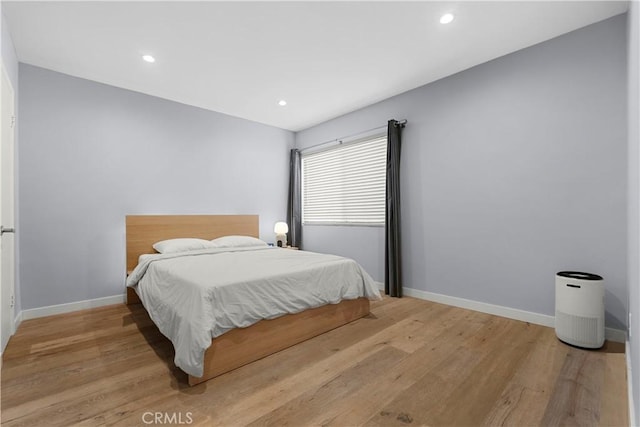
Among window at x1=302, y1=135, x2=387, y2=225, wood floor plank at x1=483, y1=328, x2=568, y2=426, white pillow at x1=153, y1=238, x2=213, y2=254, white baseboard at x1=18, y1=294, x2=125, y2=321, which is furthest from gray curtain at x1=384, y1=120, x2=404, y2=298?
white baseboard at x1=18, y1=294, x2=125, y2=321

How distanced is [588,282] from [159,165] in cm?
451

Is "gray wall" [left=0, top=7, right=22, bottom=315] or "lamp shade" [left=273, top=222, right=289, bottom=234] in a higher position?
"gray wall" [left=0, top=7, right=22, bottom=315]

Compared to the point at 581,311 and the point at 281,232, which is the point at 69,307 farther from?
the point at 581,311

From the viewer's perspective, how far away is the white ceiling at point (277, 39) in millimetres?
2178

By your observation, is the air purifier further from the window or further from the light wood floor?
the window

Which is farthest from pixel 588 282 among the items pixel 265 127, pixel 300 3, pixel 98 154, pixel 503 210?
pixel 98 154

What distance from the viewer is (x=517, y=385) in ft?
5.64

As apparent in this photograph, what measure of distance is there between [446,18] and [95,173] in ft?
12.6

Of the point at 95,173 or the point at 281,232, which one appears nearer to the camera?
the point at 95,173

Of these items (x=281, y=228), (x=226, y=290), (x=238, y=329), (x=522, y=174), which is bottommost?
(x=238, y=329)

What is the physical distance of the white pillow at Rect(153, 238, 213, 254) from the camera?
10.9ft

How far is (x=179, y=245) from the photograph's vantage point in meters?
3.40

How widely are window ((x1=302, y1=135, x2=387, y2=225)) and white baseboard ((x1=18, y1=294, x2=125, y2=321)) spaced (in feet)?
9.50

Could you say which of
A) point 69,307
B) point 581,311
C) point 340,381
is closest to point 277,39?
point 340,381
